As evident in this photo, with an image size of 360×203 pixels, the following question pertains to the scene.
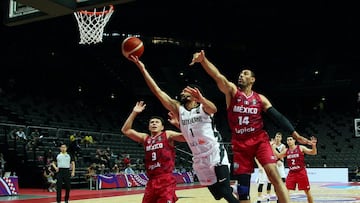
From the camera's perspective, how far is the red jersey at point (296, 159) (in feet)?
32.9

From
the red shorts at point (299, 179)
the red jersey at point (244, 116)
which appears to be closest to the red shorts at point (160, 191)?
the red jersey at point (244, 116)

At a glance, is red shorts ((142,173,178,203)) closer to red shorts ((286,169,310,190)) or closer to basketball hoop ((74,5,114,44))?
red shorts ((286,169,310,190))

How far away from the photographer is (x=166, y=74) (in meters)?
34.8

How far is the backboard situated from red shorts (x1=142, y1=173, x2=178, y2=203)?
7.51 ft

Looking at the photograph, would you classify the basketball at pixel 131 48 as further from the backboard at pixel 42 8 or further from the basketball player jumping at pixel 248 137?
the basketball player jumping at pixel 248 137

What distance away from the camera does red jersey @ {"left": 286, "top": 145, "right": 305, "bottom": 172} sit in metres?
10.0

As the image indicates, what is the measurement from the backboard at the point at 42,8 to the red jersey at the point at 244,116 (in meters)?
1.90

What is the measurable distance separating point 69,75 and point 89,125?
214 inches

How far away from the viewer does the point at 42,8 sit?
5.74 metres

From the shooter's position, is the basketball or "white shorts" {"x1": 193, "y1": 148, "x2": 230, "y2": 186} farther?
the basketball

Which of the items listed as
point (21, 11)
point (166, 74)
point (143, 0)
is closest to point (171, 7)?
point (143, 0)

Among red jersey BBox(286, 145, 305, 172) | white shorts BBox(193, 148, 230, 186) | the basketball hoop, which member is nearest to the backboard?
white shorts BBox(193, 148, 230, 186)

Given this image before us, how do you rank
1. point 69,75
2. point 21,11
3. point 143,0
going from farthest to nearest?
point 69,75 → point 143,0 → point 21,11

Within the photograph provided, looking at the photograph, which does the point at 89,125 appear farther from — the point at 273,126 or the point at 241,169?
the point at 241,169
